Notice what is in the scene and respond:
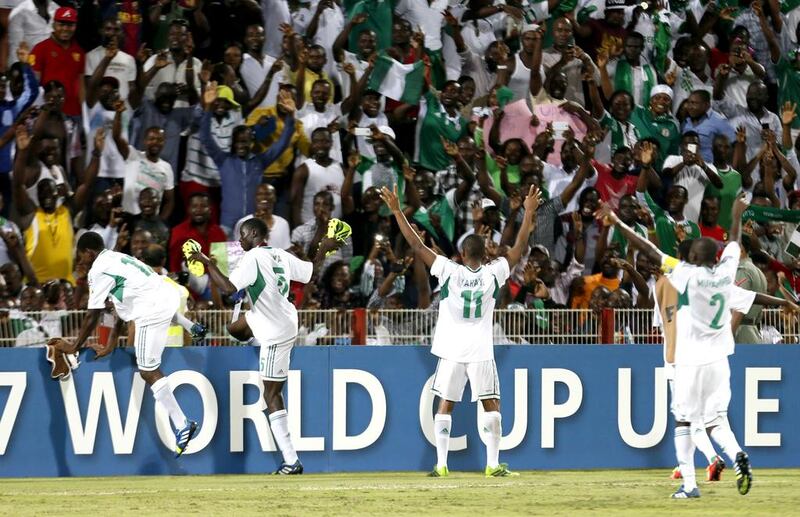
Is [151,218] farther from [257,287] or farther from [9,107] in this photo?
[257,287]

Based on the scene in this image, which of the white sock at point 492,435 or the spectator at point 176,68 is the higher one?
the spectator at point 176,68

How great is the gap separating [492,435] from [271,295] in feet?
7.83

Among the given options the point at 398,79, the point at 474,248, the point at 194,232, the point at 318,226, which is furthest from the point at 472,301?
the point at 398,79

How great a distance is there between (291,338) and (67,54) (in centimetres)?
519

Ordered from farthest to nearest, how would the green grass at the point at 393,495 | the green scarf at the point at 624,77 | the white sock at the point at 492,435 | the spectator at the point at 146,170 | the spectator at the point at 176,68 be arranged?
the green scarf at the point at 624,77
the spectator at the point at 176,68
the spectator at the point at 146,170
the white sock at the point at 492,435
the green grass at the point at 393,495

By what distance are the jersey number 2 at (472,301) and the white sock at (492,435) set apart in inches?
35.5

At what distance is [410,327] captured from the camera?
563 inches

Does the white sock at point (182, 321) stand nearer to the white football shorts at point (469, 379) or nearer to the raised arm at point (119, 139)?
the white football shorts at point (469, 379)

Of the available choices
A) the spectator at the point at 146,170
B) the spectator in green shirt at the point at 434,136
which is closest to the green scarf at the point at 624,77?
the spectator in green shirt at the point at 434,136

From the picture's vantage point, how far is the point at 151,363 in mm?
13266

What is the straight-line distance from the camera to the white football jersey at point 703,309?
10648 mm

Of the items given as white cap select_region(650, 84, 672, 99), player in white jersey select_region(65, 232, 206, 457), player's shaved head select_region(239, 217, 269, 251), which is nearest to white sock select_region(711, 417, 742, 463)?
player's shaved head select_region(239, 217, 269, 251)

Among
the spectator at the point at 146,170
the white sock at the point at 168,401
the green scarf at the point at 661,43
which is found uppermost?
the green scarf at the point at 661,43

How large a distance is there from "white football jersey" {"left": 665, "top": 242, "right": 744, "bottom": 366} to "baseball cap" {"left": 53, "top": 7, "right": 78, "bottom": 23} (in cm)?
851
